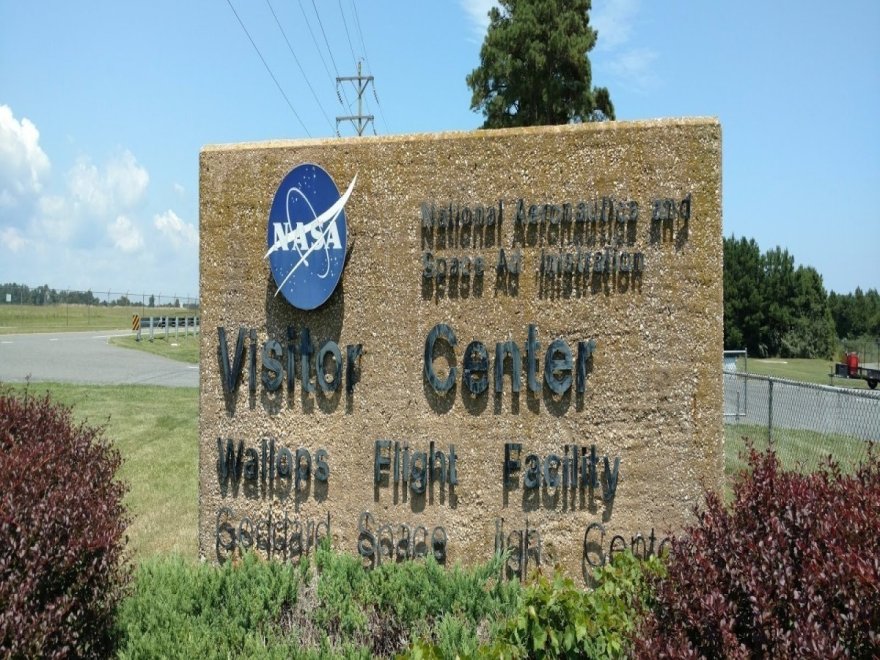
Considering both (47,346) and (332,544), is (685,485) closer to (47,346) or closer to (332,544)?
(332,544)

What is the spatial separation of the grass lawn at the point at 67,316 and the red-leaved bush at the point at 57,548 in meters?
45.7

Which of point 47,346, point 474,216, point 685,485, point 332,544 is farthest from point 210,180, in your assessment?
point 47,346

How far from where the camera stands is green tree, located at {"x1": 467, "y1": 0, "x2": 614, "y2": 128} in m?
29.4

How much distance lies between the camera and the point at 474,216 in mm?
5746

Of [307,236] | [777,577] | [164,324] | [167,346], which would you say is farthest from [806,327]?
[777,577]

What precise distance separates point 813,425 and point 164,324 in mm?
34915

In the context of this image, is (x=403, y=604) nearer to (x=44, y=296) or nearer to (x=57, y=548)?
(x=57, y=548)

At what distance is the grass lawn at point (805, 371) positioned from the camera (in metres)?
30.7

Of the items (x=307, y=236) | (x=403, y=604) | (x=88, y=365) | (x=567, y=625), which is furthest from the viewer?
(x=88, y=365)

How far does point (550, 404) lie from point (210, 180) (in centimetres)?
311

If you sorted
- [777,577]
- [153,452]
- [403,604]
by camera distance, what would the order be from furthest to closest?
[153,452] → [403,604] → [777,577]

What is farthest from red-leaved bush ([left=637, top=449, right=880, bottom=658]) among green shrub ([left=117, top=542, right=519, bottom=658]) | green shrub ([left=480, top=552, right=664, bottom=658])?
green shrub ([left=117, top=542, right=519, bottom=658])

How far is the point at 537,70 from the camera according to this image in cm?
2958

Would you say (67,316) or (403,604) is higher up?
(67,316)
